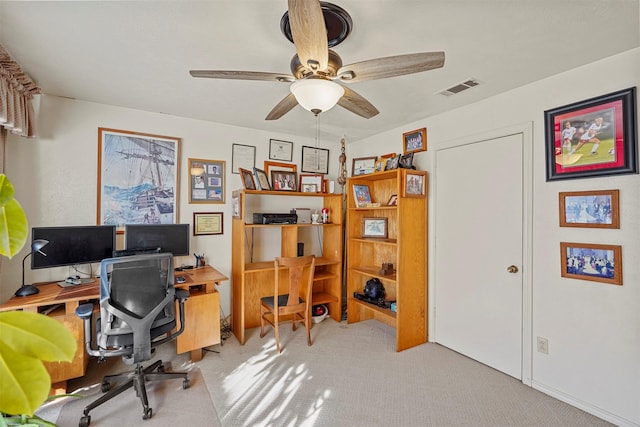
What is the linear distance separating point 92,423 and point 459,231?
3179 mm

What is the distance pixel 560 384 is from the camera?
2.10m

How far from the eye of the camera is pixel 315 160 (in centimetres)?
389

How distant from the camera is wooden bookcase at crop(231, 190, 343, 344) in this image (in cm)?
311

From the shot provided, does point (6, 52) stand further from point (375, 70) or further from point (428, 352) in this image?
point (428, 352)

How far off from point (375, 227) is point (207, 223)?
6.29 ft

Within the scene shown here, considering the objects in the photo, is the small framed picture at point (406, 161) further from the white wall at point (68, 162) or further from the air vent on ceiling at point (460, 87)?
the white wall at point (68, 162)

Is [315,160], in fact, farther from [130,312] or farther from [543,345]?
[543,345]

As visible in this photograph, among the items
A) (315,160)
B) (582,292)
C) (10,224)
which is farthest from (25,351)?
(315,160)

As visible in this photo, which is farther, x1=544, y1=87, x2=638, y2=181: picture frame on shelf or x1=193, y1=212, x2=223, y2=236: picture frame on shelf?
x1=193, y1=212, x2=223, y2=236: picture frame on shelf

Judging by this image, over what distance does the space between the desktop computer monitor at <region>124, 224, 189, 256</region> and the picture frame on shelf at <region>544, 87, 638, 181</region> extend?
318 cm

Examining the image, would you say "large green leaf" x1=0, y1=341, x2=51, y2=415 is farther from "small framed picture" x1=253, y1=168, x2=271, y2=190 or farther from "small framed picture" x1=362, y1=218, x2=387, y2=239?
"small framed picture" x1=362, y1=218, x2=387, y2=239

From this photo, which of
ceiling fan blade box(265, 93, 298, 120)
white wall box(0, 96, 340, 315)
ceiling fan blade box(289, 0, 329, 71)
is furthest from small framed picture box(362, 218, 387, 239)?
ceiling fan blade box(289, 0, 329, 71)

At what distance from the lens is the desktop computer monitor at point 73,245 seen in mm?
2230

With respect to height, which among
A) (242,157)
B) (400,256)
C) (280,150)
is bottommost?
(400,256)
